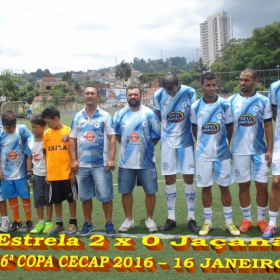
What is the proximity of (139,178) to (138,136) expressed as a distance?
0.58m

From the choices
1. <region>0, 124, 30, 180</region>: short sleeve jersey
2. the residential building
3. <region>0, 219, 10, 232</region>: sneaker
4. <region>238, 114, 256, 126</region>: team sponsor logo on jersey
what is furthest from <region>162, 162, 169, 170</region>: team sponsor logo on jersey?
the residential building

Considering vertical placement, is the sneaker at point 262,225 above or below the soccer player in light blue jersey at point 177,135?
below

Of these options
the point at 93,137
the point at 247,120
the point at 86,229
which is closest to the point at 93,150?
the point at 93,137

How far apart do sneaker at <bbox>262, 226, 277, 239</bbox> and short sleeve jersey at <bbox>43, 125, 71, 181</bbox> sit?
256cm

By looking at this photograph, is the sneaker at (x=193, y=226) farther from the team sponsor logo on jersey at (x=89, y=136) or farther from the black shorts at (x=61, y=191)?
the team sponsor logo on jersey at (x=89, y=136)

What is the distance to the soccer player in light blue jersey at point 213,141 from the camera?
16.0 feet

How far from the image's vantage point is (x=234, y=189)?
7.33 metres

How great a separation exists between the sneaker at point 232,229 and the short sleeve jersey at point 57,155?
2158 millimetres

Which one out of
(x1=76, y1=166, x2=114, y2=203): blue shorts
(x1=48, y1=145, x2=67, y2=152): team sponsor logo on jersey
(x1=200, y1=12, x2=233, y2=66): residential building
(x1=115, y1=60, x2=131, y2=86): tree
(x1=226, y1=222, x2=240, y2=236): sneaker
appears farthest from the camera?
(x1=200, y1=12, x2=233, y2=66): residential building

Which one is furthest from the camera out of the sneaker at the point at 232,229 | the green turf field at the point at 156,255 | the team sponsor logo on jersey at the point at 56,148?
the team sponsor logo on jersey at the point at 56,148

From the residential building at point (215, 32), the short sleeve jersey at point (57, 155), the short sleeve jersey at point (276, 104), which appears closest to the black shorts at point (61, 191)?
the short sleeve jersey at point (57, 155)

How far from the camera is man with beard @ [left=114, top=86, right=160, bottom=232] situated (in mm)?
5117

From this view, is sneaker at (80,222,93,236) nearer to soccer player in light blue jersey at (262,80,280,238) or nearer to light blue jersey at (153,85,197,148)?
light blue jersey at (153,85,197,148)

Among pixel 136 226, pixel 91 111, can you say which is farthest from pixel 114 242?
pixel 91 111
